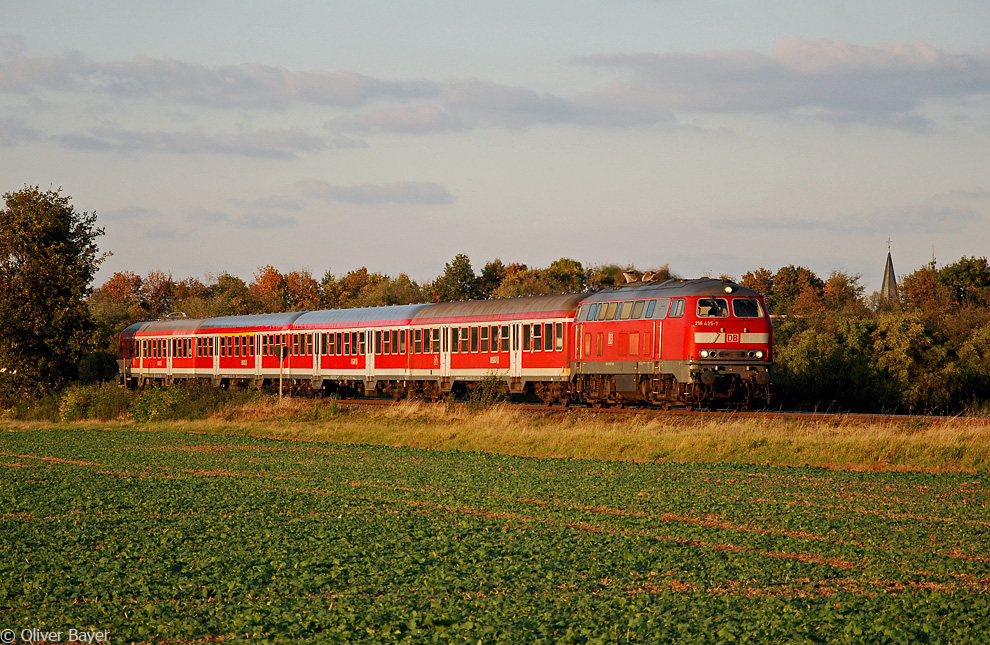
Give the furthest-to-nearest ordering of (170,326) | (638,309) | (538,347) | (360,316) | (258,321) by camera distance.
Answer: (170,326) < (258,321) < (360,316) < (538,347) < (638,309)

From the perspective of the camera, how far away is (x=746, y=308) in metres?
27.3

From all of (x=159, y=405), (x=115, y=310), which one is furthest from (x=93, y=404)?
(x=115, y=310)

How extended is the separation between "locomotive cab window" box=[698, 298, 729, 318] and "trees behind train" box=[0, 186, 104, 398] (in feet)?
87.9

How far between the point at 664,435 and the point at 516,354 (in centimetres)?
1108

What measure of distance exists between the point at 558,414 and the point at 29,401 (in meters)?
24.7

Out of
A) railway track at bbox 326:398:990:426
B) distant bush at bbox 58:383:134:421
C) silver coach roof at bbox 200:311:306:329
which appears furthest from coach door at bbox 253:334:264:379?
railway track at bbox 326:398:990:426

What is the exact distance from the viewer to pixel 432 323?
36.7 metres

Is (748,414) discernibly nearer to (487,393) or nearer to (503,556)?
(487,393)

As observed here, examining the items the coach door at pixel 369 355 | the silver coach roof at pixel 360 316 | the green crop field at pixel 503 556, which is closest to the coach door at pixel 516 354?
the silver coach roof at pixel 360 316

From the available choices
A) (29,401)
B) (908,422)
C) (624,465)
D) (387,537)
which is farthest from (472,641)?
(29,401)

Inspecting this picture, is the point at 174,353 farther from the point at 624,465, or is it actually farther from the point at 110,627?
the point at 110,627

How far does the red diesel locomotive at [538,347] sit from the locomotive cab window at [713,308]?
3 cm

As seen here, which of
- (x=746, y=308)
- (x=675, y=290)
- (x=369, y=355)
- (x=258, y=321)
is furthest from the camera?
(x=258, y=321)

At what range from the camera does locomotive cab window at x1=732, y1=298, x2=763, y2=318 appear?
27.1m
